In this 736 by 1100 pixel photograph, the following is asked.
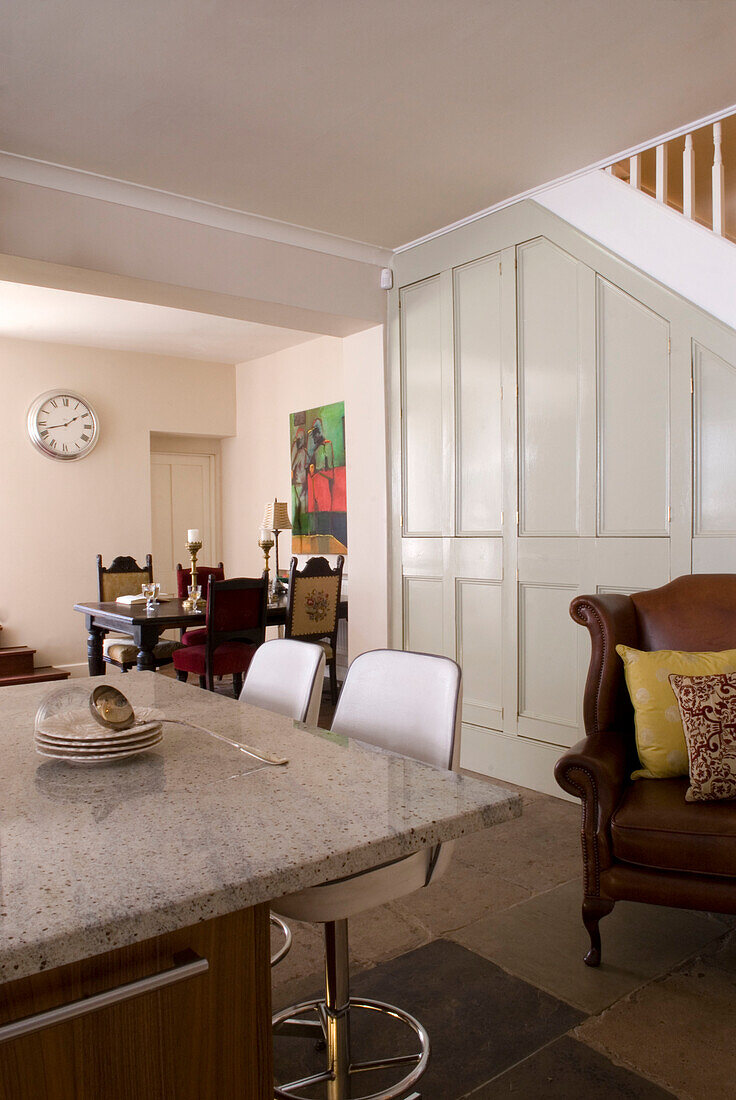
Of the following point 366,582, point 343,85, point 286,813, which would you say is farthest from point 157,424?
point 286,813

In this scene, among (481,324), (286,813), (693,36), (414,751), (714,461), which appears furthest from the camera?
(481,324)

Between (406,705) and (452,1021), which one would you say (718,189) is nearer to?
(406,705)

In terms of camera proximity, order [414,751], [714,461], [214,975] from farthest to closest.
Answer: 1. [714,461]
2. [414,751]
3. [214,975]

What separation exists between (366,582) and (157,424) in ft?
10.9

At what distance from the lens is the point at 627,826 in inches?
82.7

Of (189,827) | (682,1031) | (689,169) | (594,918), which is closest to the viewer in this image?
(189,827)

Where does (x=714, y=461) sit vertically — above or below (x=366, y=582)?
above

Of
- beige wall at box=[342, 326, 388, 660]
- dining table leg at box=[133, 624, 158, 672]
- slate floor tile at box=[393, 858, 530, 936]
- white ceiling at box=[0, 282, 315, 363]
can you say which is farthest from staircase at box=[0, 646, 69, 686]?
slate floor tile at box=[393, 858, 530, 936]

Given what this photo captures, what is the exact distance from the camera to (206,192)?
3572 millimetres

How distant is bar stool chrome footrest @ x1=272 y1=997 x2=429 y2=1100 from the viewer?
5.00 ft

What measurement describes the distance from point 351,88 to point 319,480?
11.8 feet

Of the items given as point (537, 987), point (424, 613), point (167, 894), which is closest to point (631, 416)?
point (424, 613)

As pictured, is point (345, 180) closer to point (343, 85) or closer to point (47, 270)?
point (343, 85)

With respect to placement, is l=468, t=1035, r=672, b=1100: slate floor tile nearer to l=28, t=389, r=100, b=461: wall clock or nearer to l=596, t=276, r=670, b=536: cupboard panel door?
l=596, t=276, r=670, b=536: cupboard panel door
